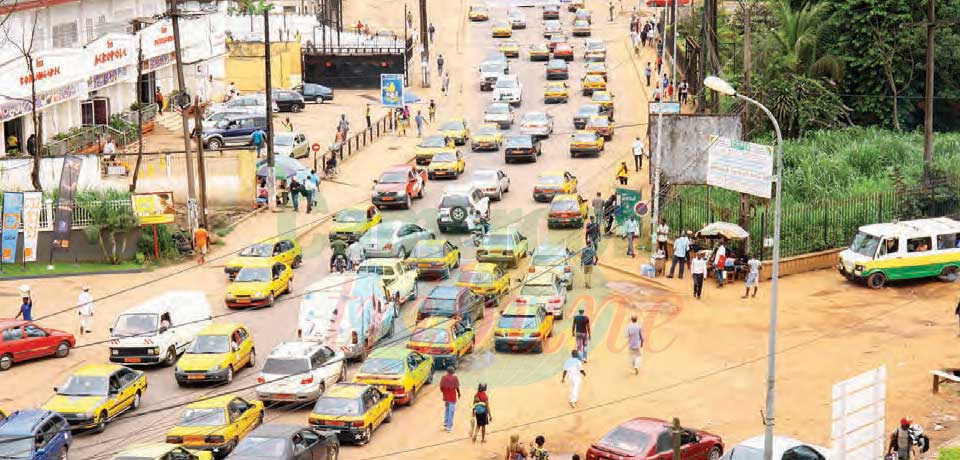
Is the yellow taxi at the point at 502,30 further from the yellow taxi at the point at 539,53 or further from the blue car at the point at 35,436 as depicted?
the blue car at the point at 35,436


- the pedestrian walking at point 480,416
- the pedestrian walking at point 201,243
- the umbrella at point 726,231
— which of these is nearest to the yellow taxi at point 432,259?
the pedestrian walking at point 201,243

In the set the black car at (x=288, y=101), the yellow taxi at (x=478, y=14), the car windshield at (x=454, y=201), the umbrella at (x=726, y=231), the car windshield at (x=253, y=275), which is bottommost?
the car windshield at (x=253, y=275)

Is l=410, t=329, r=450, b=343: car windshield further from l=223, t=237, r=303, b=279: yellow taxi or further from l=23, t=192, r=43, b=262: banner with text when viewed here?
l=23, t=192, r=43, b=262: banner with text

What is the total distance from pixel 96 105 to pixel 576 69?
98.6ft

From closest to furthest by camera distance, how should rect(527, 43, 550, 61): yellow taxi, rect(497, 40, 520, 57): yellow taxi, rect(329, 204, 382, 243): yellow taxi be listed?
rect(329, 204, 382, 243): yellow taxi < rect(527, 43, 550, 61): yellow taxi < rect(497, 40, 520, 57): yellow taxi

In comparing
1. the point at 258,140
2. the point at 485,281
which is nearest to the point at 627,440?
the point at 485,281

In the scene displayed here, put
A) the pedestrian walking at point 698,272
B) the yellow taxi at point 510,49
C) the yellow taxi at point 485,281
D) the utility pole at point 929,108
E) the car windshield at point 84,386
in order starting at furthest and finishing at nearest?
the yellow taxi at point 510,49 → the utility pole at point 929,108 → the pedestrian walking at point 698,272 → the yellow taxi at point 485,281 → the car windshield at point 84,386

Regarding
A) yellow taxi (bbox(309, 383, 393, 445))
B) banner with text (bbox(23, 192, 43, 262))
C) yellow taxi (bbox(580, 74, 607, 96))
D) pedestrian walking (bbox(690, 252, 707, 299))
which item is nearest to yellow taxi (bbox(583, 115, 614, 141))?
yellow taxi (bbox(580, 74, 607, 96))

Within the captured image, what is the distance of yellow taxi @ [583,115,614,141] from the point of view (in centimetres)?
6506

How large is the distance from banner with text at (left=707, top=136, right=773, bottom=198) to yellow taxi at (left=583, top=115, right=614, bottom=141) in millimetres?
21441

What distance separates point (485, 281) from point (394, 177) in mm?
12032

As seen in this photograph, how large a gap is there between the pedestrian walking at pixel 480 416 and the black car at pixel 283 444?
3457 mm

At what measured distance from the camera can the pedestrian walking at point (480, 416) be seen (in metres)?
30.6

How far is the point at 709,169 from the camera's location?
43594mm
